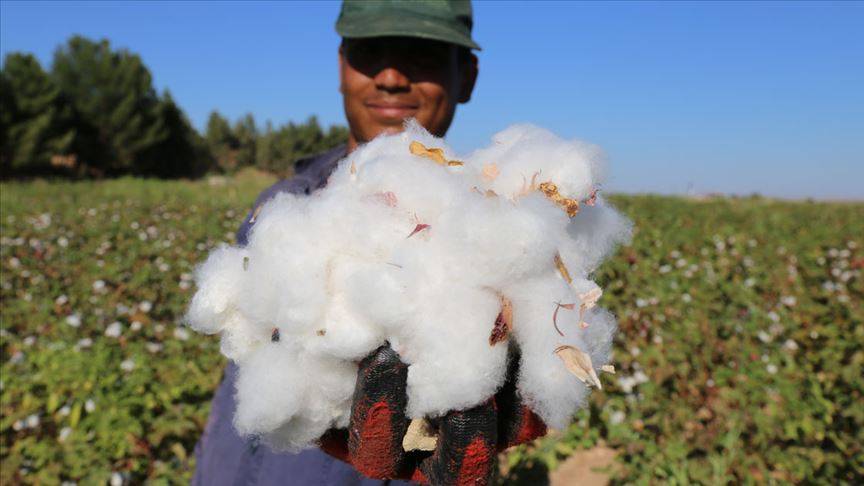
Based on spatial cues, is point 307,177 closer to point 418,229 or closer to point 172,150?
point 418,229

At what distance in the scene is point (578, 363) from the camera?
2.21 feet

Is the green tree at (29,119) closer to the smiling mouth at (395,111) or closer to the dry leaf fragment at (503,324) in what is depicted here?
the smiling mouth at (395,111)

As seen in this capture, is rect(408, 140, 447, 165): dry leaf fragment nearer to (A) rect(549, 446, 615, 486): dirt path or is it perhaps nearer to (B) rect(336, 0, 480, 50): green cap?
(B) rect(336, 0, 480, 50): green cap

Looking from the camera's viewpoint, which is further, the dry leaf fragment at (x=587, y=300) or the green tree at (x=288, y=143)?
the green tree at (x=288, y=143)

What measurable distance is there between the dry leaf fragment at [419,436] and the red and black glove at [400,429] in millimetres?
11

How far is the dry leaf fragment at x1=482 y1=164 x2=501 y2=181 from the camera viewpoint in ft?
2.43

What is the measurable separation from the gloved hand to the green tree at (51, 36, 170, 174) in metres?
34.7

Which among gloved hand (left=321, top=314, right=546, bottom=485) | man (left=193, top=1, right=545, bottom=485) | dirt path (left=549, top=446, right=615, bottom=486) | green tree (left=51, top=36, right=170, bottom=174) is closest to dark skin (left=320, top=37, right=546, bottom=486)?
gloved hand (left=321, top=314, right=546, bottom=485)

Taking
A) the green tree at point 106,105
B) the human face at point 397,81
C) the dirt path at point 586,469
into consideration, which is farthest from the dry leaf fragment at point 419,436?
the green tree at point 106,105

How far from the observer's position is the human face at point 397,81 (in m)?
1.58

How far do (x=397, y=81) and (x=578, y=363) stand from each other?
110cm

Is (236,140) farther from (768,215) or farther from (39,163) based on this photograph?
(768,215)

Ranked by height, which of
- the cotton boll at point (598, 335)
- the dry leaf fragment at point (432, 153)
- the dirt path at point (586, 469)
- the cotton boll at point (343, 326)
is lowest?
→ the dirt path at point (586, 469)

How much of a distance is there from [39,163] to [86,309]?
26.4 meters
